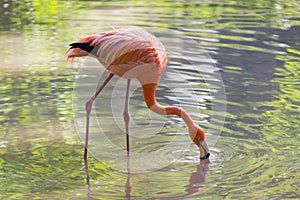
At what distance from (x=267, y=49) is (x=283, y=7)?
8.18 feet

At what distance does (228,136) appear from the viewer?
582 centimetres

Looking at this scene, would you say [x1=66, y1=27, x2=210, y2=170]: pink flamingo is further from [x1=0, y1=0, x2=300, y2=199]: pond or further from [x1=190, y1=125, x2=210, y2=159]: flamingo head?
[x1=0, y1=0, x2=300, y2=199]: pond

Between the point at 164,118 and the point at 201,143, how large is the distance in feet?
3.39

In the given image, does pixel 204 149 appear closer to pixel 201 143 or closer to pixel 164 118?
pixel 201 143

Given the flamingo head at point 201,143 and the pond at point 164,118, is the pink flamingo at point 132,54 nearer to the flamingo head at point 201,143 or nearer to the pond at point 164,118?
the flamingo head at point 201,143

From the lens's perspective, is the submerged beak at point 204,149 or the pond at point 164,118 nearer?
the pond at point 164,118

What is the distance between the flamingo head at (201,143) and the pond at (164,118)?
66 mm

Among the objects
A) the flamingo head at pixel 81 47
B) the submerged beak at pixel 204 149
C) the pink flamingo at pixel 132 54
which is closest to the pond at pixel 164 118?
the submerged beak at pixel 204 149

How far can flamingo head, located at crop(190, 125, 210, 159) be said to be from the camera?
5336mm

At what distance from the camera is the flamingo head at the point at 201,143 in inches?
210

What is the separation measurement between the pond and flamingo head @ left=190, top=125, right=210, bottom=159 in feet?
0.22

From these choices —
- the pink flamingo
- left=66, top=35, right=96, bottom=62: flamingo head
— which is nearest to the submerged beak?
the pink flamingo

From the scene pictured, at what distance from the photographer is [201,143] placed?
17.5 ft

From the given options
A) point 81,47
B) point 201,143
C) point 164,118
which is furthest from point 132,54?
A: point 164,118
